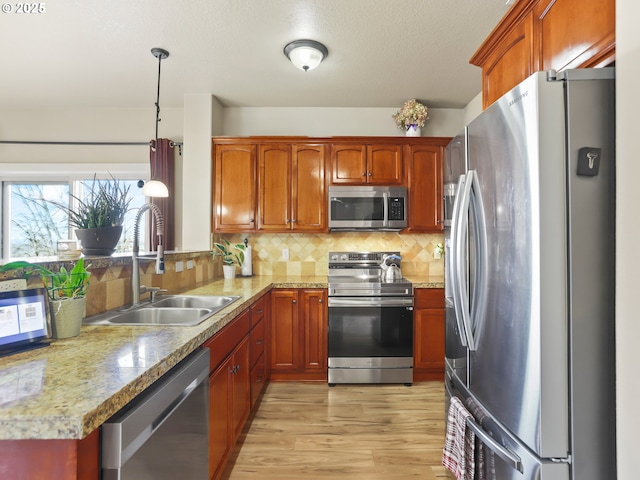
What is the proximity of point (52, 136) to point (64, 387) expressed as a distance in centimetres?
392

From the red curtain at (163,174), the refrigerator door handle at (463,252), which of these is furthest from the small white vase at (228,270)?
the refrigerator door handle at (463,252)

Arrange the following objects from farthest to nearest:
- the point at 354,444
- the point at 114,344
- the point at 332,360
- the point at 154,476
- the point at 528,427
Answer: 1. the point at 332,360
2. the point at 354,444
3. the point at 114,344
4. the point at 528,427
5. the point at 154,476

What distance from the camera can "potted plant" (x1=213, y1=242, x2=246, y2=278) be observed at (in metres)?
3.22

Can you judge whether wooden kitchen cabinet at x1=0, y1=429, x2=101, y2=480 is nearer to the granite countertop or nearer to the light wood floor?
the granite countertop

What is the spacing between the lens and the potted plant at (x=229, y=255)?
3.22m

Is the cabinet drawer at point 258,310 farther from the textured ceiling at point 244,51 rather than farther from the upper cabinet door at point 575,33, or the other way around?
the upper cabinet door at point 575,33

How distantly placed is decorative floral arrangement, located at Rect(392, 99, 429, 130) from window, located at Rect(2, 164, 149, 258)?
2.77 metres

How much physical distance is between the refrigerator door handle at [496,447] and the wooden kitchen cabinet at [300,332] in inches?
69.2

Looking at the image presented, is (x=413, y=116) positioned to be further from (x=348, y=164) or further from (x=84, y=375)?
(x=84, y=375)

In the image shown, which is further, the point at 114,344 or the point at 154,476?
the point at 114,344

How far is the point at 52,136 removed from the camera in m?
3.66

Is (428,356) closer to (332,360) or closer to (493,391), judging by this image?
(332,360)

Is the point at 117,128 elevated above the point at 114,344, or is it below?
above

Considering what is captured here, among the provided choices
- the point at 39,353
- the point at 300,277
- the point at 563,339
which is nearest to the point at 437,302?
the point at 300,277
